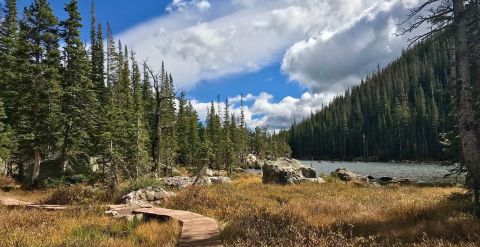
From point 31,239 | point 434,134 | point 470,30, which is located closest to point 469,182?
point 470,30

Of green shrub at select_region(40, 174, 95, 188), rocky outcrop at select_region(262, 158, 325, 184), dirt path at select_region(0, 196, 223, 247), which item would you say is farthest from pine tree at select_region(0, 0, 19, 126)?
dirt path at select_region(0, 196, 223, 247)

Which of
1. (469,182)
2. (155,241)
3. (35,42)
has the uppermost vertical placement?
(35,42)

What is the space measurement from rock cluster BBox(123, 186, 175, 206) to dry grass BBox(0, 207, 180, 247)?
3811mm

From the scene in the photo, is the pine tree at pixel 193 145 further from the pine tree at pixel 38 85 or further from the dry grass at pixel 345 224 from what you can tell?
the dry grass at pixel 345 224

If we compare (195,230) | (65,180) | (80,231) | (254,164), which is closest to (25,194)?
(65,180)

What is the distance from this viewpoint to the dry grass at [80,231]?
985 centimetres

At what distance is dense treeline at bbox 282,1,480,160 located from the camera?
11950cm

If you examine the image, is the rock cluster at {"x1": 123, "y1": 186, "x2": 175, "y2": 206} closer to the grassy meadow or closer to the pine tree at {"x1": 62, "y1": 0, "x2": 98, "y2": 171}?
the grassy meadow

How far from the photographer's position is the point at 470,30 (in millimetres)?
14703

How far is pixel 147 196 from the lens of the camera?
65.1 ft

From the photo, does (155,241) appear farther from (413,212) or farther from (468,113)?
(468,113)

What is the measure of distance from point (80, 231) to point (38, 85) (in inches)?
947

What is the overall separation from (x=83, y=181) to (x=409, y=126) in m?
112

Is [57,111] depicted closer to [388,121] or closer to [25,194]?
[25,194]
